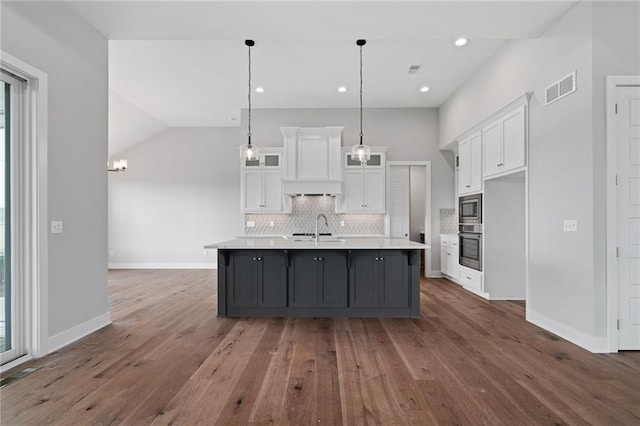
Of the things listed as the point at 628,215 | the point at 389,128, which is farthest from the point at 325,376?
the point at 389,128

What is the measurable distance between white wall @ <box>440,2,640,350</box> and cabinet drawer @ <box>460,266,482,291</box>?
1.24 meters

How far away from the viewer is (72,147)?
322 centimetres

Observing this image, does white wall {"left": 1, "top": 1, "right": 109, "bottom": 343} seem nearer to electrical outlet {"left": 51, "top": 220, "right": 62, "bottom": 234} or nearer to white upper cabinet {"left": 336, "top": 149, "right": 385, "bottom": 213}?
electrical outlet {"left": 51, "top": 220, "right": 62, "bottom": 234}

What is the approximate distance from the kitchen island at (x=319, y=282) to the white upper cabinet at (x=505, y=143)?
164 centimetres

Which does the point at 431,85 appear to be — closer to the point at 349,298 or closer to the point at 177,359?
the point at 349,298

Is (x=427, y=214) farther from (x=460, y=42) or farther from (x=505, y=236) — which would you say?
(x=460, y=42)

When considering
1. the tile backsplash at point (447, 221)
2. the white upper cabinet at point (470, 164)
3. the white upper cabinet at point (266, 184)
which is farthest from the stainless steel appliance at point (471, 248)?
the white upper cabinet at point (266, 184)

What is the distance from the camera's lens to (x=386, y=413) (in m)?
1.99

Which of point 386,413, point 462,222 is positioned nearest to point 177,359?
point 386,413

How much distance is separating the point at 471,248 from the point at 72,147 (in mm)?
5245

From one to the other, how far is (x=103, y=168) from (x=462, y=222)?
512 cm

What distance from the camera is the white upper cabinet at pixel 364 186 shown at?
647cm

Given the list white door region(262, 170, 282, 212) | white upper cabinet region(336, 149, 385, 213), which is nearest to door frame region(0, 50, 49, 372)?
white door region(262, 170, 282, 212)

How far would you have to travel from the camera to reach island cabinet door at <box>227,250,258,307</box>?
161 inches
